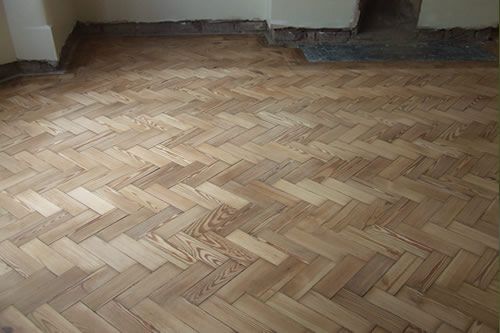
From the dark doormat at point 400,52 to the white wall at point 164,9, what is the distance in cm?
50

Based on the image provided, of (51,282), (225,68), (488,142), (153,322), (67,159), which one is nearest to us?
(153,322)

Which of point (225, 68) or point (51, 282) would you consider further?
point (225, 68)

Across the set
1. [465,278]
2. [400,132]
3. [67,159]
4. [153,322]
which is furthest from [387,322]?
[67,159]

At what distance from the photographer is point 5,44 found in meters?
2.78

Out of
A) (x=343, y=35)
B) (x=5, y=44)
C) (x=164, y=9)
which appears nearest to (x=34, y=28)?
(x=5, y=44)

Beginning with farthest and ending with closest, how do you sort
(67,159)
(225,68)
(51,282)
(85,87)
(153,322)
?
(225,68), (85,87), (67,159), (51,282), (153,322)

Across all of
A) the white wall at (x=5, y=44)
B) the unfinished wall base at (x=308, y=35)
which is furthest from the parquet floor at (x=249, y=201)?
the unfinished wall base at (x=308, y=35)

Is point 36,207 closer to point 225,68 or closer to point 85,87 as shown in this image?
point 85,87

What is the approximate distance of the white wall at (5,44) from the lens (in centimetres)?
272

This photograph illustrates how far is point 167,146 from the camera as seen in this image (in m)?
2.20

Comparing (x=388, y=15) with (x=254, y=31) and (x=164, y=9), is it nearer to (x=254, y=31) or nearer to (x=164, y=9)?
(x=254, y=31)

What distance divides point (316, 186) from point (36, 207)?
3.21ft

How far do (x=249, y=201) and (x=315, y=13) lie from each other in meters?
1.86

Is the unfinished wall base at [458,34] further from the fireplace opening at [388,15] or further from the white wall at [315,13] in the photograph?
the white wall at [315,13]
